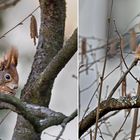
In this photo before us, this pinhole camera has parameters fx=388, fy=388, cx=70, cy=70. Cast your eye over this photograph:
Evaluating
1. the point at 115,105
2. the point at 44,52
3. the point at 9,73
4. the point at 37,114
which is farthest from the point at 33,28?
the point at 115,105

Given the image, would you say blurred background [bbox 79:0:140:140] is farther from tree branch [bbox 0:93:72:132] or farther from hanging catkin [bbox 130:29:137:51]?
tree branch [bbox 0:93:72:132]

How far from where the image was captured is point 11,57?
65.9 inches

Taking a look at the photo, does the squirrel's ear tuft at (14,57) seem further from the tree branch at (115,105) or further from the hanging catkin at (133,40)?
the hanging catkin at (133,40)

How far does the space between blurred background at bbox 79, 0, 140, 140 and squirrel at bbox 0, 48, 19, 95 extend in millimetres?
310

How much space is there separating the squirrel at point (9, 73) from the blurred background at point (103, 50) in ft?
1.02

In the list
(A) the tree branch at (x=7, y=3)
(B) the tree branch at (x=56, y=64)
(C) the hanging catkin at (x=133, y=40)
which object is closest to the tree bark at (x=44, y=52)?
(B) the tree branch at (x=56, y=64)

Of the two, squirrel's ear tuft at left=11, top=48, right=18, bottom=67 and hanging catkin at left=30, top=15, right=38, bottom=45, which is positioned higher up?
hanging catkin at left=30, top=15, right=38, bottom=45

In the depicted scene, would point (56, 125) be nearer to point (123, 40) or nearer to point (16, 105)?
point (16, 105)

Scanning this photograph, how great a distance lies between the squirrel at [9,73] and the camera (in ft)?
5.39

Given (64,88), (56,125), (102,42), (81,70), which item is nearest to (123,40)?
(102,42)

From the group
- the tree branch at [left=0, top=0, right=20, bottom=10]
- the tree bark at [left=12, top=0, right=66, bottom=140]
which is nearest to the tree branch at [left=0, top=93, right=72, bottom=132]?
the tree bark at [left=12, top=0, right=66, bottom=140]

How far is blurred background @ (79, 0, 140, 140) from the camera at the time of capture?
1788 mm

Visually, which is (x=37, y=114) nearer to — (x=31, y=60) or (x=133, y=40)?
(x=31, y=60)

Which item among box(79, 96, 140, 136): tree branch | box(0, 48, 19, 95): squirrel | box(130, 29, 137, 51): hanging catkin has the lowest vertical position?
box(79, 96, 140, 136): tree branch
